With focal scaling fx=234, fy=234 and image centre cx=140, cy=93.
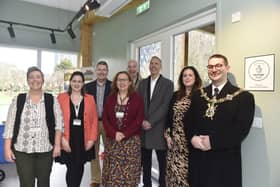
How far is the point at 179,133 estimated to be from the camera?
7.70 ft

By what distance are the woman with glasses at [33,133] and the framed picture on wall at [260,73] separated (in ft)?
6.27

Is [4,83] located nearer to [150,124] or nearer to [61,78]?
[61,78]

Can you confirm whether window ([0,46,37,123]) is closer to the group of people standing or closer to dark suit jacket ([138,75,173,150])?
the group of people standing

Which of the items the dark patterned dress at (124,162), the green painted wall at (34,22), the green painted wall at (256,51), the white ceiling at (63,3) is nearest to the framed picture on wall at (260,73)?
the green painted wall at (256,51)

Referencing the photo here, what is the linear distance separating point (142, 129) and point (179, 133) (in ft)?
1.76

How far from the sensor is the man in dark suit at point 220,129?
1.94 m

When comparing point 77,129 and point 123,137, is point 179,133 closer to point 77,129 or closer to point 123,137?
point 123,137

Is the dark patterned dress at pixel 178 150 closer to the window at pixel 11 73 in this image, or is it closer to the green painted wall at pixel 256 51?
the green painted wall at pixel 256 51

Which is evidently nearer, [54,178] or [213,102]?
[213,102]

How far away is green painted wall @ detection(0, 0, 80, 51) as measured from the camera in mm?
5543

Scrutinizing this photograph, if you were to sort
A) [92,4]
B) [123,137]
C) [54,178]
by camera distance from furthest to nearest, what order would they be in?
[92,4], [54,178], [123,137]

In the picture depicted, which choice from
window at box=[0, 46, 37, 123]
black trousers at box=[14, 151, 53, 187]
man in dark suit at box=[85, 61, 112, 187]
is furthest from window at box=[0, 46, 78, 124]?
black trousers at box=[14, 151, 53, 187]

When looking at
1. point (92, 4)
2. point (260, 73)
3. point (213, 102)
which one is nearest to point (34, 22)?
point (92, 4)

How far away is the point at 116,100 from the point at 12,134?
1071mm
